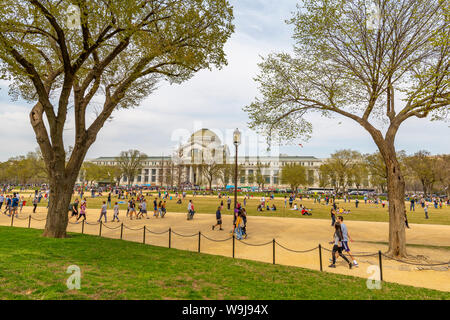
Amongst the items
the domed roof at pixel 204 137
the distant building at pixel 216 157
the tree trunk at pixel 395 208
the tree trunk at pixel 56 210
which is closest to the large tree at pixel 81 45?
the tree trunk at pixel 56 210

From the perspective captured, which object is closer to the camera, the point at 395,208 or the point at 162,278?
the point at 162,278

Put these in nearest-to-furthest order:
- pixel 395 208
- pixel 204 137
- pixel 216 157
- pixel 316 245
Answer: pixel 395 208, pixel 316 245, pixel 216 157, pixel 204 137

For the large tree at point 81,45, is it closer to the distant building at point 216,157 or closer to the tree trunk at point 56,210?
the tree trunk at point 56,210

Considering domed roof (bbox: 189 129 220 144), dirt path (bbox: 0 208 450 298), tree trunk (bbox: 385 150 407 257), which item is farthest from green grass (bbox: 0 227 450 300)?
domed roof (bbox: 189 129 220 144)

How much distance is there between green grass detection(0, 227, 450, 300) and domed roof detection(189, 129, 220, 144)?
118 metres

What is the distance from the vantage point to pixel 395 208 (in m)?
11.8

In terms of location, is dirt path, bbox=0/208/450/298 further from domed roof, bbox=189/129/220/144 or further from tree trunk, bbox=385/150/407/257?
domed roof, bbox=189/129/220/144

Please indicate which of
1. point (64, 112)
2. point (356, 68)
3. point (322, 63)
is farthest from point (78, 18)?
point (356, 68)

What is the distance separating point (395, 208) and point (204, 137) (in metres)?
123

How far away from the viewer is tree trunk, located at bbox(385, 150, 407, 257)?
1142 cm

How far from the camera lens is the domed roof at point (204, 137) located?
5103 inches

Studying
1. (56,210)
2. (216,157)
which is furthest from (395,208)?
(216,157)

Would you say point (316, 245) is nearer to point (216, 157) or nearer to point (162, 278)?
point (162, 278)

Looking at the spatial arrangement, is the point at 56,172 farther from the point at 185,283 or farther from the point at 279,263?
the point at 279,263
